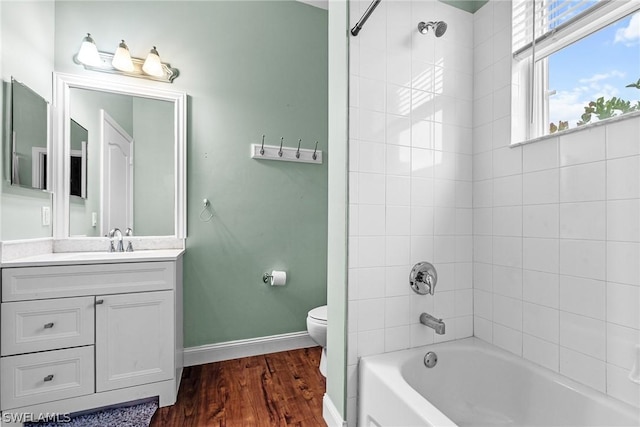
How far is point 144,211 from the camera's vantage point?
6.76 feet

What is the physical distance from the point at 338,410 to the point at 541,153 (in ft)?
4.93

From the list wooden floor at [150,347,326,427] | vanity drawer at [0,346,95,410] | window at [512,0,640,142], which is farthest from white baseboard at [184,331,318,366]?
window at [512,0,640,142]

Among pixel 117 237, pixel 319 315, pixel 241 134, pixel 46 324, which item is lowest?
pixel 319 315

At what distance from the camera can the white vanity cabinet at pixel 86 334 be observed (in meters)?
1.42

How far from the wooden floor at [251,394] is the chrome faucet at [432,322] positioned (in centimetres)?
73

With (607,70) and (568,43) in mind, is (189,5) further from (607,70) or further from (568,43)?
(607,70)

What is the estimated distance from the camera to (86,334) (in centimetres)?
152

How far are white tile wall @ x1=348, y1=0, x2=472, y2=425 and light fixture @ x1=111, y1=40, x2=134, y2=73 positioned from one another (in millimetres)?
1495

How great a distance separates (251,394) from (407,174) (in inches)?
60.1

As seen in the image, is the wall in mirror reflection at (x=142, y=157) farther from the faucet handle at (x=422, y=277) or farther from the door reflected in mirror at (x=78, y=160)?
the faucet handle at (x=422, y=277)

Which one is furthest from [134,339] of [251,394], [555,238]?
[555,238]

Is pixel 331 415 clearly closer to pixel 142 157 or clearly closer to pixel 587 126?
pixel 587 126

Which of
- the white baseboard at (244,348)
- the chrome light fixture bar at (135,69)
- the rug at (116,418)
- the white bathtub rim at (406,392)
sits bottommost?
the rug at (116,418)

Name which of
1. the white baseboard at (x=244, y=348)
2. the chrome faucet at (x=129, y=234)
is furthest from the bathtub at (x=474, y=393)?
the chrome faucet at (x=129, y=234)
